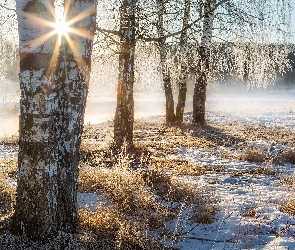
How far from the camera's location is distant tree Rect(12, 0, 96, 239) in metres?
2.81

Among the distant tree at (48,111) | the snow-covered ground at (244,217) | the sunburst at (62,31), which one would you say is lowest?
the snow-covered ground at (244,217)

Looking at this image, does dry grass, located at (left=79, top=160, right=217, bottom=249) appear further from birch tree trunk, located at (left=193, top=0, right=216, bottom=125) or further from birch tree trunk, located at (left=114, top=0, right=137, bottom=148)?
birch tree trunk, located at (left=193, top=0, right=216, bottom=125)

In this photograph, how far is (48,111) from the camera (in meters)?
2.85

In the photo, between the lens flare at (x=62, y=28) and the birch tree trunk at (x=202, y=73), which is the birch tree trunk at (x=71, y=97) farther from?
the birch tree trunk at (x=202, y=73)

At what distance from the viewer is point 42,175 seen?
9.56 ft

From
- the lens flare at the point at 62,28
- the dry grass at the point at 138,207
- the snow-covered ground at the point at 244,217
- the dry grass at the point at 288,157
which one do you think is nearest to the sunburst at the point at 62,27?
the lens flare at the point at 62,28

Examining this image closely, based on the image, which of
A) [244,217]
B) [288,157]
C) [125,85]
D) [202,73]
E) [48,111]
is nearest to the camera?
[48,111]

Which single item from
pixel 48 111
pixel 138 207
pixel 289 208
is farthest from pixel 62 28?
pixel 289 208

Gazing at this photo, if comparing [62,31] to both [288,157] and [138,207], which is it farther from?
[288,157]

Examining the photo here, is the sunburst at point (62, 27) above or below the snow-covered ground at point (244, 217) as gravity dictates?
above

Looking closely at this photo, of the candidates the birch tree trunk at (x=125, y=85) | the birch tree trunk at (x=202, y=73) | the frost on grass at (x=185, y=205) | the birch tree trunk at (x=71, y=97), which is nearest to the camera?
the birch tree trunk at (x=71, y=97)

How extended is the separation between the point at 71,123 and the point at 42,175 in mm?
518

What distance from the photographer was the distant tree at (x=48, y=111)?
2.81m

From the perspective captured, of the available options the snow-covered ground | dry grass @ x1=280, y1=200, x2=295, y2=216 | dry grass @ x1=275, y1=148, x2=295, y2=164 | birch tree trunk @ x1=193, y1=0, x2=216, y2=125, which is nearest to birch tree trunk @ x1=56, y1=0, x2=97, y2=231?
the snow-covered ground
